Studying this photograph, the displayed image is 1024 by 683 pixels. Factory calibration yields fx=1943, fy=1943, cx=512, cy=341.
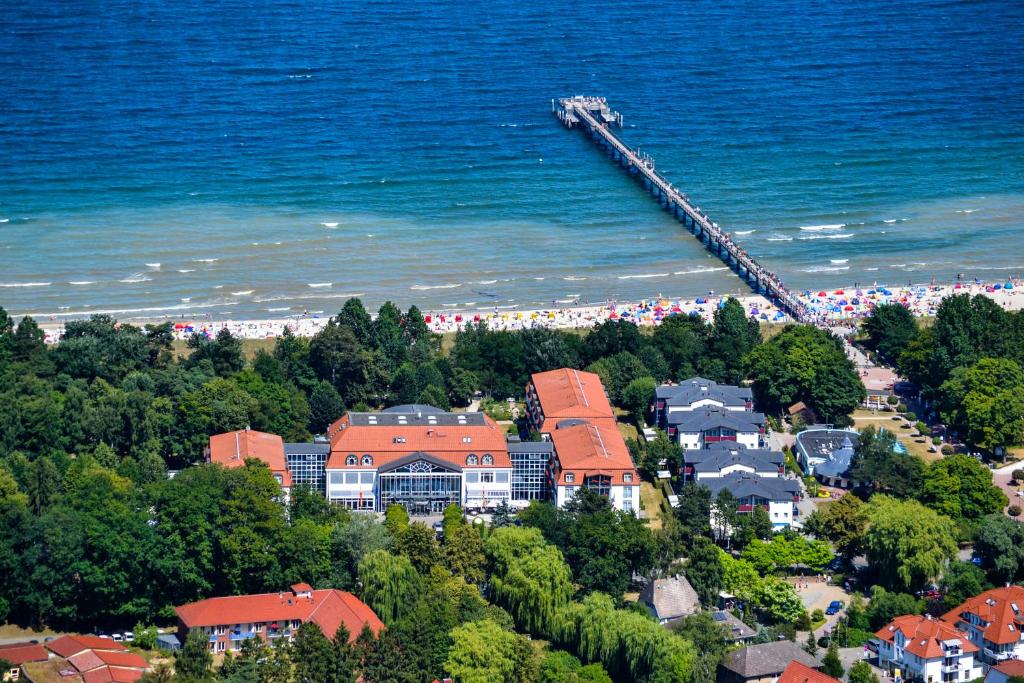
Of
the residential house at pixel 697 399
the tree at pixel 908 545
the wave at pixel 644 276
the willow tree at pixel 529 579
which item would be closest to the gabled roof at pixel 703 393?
the residential house at pixel 697 399

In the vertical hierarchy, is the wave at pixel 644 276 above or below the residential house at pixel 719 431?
above

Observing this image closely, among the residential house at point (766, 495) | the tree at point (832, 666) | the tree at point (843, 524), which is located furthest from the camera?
the residential house at point (766, 495)

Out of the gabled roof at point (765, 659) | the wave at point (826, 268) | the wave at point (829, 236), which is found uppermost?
the wave at point (829, 236)

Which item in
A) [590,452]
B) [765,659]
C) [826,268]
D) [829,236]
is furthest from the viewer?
[829,236]

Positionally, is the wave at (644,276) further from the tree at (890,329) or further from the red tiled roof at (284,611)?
the red tiled roof at (284,611)

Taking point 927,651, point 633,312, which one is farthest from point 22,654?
point 633,312

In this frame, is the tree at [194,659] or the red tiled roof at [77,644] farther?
the red tiled roof at [77,644]

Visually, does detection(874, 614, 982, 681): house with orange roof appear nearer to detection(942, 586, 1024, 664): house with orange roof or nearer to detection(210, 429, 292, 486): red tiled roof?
detection(942, 586, 1024, 664): house with orange roof

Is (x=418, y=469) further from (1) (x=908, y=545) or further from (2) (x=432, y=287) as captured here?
(2) (x=432, y=287)
